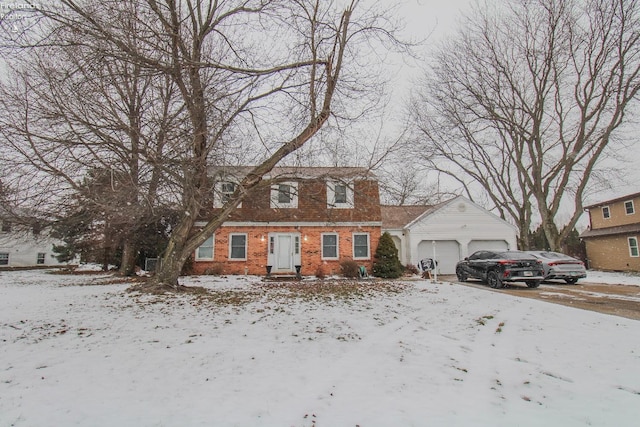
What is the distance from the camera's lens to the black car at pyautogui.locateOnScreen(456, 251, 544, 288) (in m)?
11.9

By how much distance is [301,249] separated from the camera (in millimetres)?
17125

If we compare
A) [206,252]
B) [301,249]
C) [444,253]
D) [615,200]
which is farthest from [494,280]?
[615,200]

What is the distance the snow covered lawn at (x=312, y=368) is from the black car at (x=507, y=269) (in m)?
5.61

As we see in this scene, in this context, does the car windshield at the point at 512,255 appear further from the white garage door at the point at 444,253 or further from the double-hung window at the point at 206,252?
the double-hung window at the point at 206,252

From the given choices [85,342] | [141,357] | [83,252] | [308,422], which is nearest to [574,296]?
[308,422]

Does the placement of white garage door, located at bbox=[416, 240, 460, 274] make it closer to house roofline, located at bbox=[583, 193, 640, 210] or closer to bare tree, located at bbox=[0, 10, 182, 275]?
house roofline, located at bbox=[583, 193, 640, 210]

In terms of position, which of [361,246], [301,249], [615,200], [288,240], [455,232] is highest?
[615,200]

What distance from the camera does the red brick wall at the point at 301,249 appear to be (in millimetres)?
16938

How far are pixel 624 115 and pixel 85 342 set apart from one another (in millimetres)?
24568

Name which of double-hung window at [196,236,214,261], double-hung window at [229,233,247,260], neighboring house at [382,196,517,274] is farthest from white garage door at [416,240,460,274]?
double-hung window at [196,236,214,261]

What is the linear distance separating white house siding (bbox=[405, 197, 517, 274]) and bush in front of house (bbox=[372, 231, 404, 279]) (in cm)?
385

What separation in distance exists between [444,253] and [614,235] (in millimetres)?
13770

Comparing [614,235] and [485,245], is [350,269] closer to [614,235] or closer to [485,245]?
[485,245]

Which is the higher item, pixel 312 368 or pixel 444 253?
pixel 444 253
